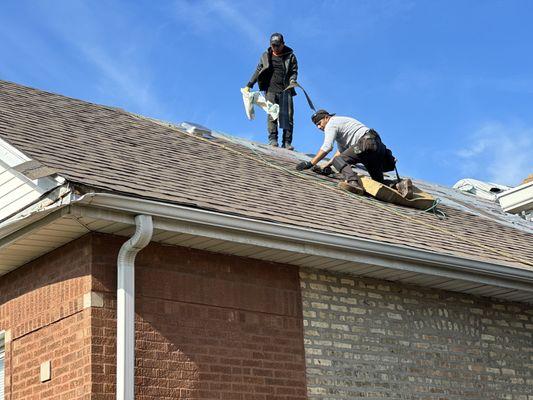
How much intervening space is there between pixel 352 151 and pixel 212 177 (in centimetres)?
273

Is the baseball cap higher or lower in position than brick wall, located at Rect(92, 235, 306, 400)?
higher

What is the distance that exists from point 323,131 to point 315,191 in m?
1.63

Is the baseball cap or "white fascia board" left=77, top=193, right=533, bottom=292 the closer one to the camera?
"white fascia board" left=77, top=193, right=533, bottom=292

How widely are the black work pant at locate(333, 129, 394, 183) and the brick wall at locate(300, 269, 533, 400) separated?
106 inches

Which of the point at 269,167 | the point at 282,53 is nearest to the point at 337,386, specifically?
the point at 269,167

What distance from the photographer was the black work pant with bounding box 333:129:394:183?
42.8ft

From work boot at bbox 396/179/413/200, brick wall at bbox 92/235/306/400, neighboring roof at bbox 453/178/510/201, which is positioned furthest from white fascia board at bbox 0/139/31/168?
neighboring roof at bbox 453/178/510/201

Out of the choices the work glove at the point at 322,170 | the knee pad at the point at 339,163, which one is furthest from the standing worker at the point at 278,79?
the knee pad at the point at 339,163

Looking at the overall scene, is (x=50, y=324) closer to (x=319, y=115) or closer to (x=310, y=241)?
(x=310, y=241)

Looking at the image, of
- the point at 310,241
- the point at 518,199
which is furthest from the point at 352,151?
the point at 310,241

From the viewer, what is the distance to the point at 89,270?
848 centimetres

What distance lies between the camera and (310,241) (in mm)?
9148

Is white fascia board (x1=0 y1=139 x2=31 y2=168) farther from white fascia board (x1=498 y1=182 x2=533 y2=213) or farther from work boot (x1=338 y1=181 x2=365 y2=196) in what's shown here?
white fascia board (x1=498 y1=182 x2=533 y2=213)

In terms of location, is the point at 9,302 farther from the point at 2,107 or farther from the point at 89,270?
the point at 2,107
